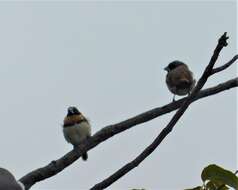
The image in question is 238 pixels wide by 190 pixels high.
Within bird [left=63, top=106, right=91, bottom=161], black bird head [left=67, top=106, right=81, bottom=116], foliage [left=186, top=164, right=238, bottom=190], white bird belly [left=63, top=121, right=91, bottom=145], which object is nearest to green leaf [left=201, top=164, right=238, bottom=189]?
foliage [left=186, top=164, right=238, bottom=190]

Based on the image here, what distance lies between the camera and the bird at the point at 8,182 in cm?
283

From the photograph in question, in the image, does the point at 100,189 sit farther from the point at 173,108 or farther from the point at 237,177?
the point at 173,108

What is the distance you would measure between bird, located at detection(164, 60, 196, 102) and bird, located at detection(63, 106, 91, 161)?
55.1 inches

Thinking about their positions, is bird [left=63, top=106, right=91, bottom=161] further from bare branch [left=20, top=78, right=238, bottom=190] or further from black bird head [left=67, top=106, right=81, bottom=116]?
bare branch [left=20, top=78, right=238, bottom=190]

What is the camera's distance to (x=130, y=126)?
3512mm

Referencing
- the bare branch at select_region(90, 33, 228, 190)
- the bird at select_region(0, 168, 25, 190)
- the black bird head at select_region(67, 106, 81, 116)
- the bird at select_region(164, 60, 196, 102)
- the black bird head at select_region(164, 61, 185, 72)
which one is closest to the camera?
the bare branch at select_region(90, 33, 228, 190)

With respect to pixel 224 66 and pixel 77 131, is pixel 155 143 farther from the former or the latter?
pixel 77 131

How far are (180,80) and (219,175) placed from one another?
615cm

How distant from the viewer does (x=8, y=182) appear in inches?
115

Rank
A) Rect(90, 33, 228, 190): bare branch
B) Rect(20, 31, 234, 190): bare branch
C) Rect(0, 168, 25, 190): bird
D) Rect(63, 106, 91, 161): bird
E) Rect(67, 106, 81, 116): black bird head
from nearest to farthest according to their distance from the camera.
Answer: Rect(90, 33, 228, 190): bare branch → Rect(0, 168, 25, 190): bird → Rect(20, 31, 234, 190): bare branch → Rect(63, 106, 91, 161): bird → Rect(67, 106, 81, 116): black bird head

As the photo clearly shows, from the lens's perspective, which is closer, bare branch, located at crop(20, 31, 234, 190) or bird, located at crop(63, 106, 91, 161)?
bare branch, located at crop(20, 31, 234, 190)

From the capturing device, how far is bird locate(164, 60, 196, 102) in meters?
8.88

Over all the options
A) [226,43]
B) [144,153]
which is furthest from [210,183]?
[226,43]

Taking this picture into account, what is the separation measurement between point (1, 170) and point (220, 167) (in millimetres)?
910
